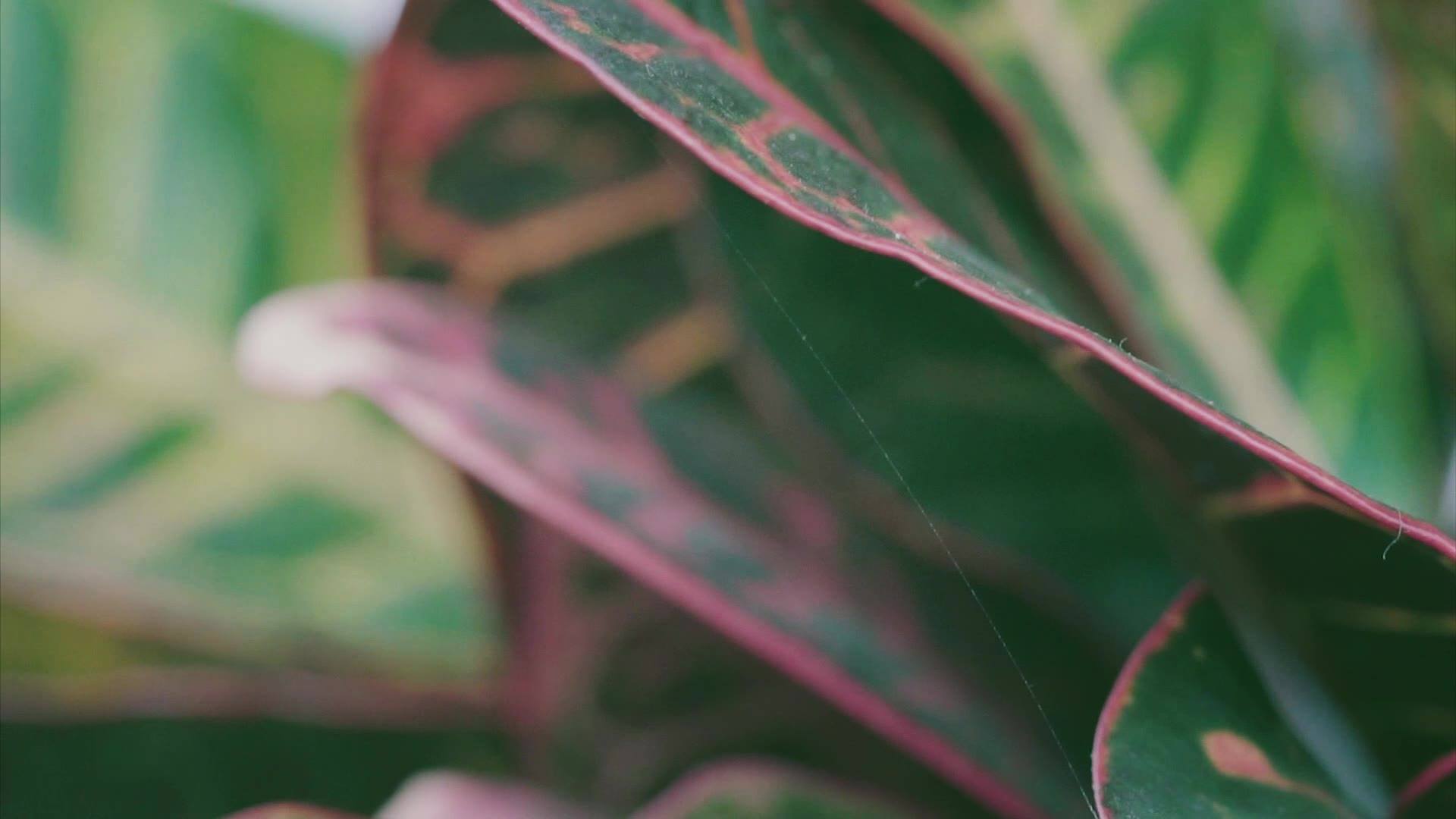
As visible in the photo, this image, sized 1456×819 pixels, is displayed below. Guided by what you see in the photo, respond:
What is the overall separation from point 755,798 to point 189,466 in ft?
1.16

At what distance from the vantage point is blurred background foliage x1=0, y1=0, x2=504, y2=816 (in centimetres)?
49

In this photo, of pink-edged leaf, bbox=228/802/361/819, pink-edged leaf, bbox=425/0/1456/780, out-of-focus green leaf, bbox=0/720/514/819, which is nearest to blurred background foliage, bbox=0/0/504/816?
out-of-focus green leaf, bbox=0/720/514/819

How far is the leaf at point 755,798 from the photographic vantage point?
1.23ft

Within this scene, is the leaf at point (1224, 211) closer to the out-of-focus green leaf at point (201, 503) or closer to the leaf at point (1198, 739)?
the leaf at point (1198, 739)

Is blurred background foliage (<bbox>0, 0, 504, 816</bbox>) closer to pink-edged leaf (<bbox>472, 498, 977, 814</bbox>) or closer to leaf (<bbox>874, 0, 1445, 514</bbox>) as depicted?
pink-edged leaf (<bbox>472, 498, 977, 814</bbox>)

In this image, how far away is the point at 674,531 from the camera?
0.42m

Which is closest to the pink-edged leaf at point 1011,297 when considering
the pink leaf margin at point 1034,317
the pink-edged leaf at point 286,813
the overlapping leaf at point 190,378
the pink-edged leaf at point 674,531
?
the pink leaf margin at point 1034,317

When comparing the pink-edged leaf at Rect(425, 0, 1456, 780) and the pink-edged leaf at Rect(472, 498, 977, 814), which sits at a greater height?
the pink-edged leaf at Rect(425, 0, 1456, 780)

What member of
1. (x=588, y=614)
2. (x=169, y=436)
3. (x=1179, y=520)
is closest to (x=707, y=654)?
(x=588, y=614)

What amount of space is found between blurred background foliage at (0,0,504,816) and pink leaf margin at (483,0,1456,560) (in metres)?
0.28

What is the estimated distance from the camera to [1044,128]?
488 millimetres

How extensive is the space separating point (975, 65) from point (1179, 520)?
20 cm

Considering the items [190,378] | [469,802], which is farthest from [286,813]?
[190,378]

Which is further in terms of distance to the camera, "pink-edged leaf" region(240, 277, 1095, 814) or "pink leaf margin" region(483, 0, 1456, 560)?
"pink-edged leaf" region(240, 277, 1095, 814)
